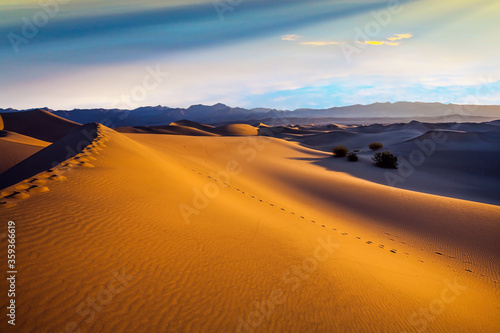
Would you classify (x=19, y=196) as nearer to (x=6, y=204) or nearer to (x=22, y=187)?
(x=6, y=204)

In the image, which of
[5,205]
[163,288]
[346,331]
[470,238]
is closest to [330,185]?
[470,238]

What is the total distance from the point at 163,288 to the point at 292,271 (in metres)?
2.06

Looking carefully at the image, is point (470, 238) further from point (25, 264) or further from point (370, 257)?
point (25, 264)

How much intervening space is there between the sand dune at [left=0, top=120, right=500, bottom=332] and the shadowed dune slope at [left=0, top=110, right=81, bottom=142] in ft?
139

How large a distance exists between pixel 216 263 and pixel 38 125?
53750 millimetres

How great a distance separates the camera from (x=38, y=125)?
140ft

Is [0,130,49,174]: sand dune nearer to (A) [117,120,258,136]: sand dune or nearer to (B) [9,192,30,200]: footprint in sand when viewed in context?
(B) [9,192,30,200]: footprint in sand

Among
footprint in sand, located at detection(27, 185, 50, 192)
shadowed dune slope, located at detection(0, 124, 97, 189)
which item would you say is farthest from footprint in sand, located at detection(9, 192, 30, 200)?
shadowed dune slope, located at detection(0, 124, 97, 189)

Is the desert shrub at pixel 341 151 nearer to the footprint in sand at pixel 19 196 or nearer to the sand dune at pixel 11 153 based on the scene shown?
the footprint in sand at pixel 19 196

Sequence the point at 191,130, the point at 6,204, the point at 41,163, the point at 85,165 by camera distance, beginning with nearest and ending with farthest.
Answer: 1. the point at 6,204
2. the point at 85,165
3. the point at 41,163
4. the point at 191,130

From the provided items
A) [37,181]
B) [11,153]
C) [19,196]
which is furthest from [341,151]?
[11,153]

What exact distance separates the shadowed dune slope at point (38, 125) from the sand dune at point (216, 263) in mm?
42474

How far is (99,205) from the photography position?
14.7 ft

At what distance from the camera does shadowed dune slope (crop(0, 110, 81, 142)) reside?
4003cm
